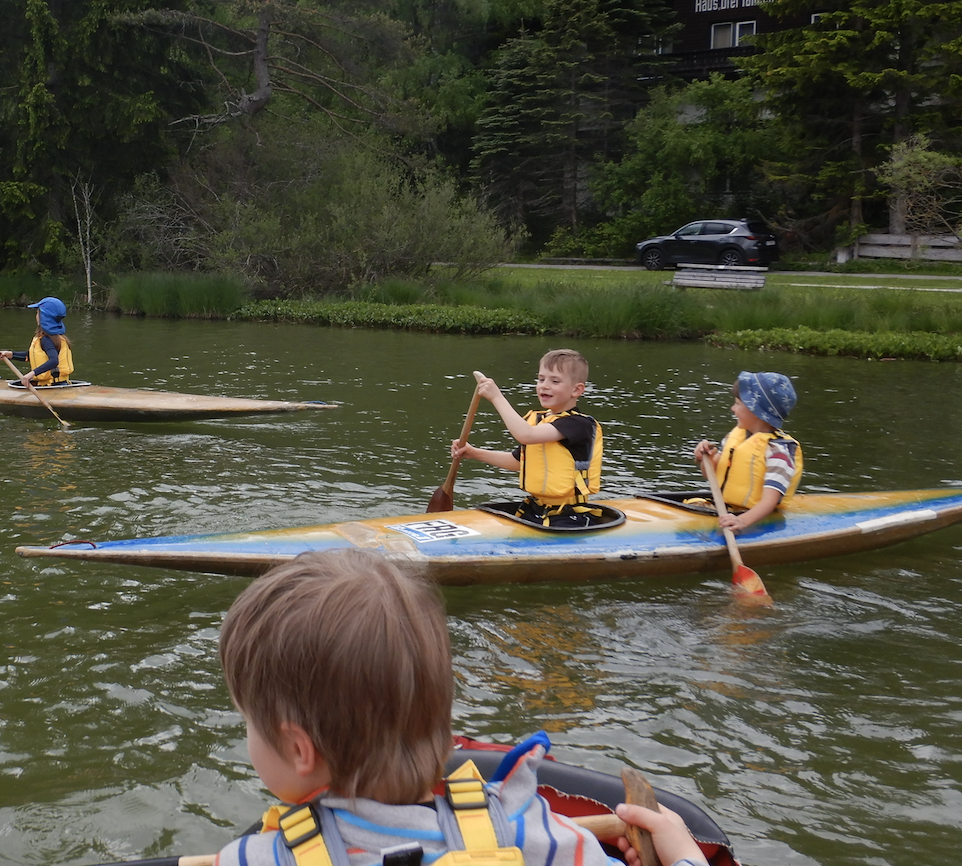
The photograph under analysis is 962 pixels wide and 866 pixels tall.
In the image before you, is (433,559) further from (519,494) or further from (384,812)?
(384,812)

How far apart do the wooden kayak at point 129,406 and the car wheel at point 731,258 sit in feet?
54.3

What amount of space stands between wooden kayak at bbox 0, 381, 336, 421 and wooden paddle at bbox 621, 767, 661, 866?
7474 mm

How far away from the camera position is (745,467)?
18.5ft

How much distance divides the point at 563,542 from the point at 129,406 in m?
5.22

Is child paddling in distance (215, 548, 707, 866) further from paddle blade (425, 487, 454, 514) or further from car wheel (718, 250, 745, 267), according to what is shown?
car wheel (718, 250, 745, 267)

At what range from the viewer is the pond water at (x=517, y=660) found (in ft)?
10.8

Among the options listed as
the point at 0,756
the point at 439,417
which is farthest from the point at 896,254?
the point at 0,756

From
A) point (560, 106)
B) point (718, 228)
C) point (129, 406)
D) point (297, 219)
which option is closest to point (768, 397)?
point (129, 406)

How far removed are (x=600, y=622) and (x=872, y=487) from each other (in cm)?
359

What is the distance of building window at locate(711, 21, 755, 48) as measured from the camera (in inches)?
1227

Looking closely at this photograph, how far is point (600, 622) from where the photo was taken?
4895 millimetres

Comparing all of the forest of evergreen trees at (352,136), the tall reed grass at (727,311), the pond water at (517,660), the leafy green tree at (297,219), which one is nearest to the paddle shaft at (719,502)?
the pond water at (517,660)

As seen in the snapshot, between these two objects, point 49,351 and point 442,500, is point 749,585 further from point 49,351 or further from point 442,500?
point 49,351

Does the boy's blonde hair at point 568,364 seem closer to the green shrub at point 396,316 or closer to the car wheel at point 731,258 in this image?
the green shrub at point 396,316
